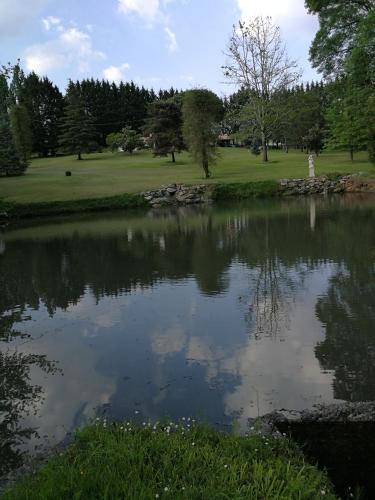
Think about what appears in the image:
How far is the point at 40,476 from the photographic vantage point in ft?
12.2

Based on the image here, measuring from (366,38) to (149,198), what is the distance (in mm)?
16863

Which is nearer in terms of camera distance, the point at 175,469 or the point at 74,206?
the point at 175,469

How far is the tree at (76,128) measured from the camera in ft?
199

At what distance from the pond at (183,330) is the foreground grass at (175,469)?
3.05ft

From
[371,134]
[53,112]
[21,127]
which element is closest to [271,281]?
[371,134]

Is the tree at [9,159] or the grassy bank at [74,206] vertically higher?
the tree at [9,159]

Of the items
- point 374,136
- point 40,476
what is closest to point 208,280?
point 40,476

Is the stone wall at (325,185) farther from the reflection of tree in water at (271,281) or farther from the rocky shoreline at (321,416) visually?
the rocky shoreline at (321,416)

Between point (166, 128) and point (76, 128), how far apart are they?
14.5 metres

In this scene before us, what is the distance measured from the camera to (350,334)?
298 inches

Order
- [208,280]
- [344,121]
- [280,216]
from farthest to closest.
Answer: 1. [344,121]
2. [280,216]
3. [208,280]

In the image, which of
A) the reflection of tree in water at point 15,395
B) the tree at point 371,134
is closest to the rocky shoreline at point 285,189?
the tree at point 371,134

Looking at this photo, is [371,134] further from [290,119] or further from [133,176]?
[290,119]

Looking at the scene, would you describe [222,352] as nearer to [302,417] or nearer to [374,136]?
[302,417]
